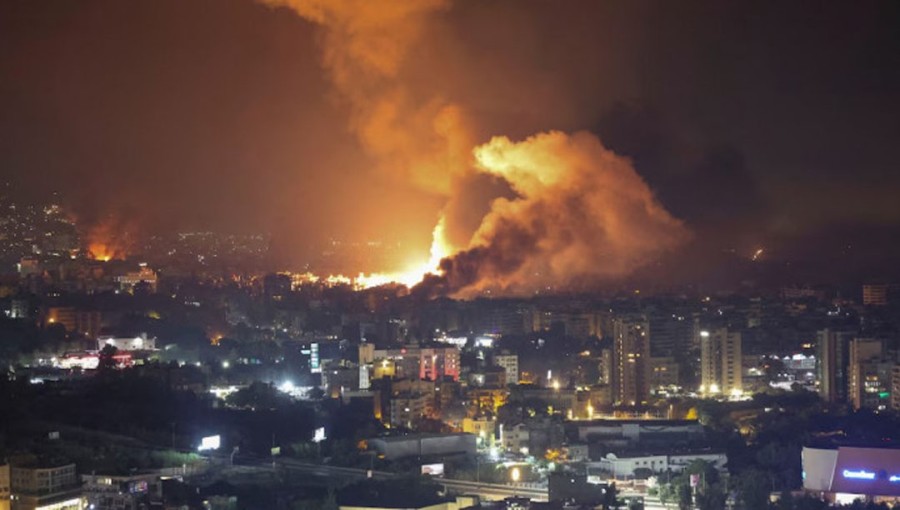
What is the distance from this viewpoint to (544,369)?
50.4ft

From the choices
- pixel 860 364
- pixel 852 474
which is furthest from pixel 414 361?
pixel 852 474

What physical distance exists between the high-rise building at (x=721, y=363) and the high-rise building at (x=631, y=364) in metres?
0.52

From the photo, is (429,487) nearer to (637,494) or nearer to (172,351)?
(637,494)

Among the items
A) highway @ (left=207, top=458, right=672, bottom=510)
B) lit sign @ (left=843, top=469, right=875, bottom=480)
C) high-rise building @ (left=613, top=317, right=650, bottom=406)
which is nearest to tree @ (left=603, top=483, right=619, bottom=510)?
highway @ (left=207, top=458, right=672, bottom=510)

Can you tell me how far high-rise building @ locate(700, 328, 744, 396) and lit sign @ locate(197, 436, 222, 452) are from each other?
510 cm

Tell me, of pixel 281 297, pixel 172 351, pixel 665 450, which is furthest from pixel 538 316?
pixel 665 450

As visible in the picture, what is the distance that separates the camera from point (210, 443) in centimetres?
1110

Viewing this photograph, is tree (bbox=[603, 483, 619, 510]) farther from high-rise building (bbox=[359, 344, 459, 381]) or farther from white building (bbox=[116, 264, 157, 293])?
white building (bbox=[116, 264, 157, 293])

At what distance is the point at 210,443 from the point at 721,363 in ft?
18.4

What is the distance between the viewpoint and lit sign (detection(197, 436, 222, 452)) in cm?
1104

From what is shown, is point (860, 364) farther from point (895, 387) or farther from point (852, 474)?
point (852, 474)

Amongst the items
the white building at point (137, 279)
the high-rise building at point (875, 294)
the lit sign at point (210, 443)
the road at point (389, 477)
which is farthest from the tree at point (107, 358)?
the high-rise building at point (875, 294)

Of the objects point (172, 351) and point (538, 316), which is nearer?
point (172, 351)

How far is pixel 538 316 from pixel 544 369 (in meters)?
2.93
